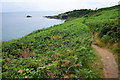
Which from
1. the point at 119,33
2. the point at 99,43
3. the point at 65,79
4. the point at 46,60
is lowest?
the point at 65,79

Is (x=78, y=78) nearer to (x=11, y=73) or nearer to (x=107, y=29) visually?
(x=11, y=73)

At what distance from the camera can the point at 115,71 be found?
5.26 m

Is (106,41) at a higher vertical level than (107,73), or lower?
higher

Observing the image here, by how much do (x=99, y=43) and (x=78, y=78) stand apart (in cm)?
569

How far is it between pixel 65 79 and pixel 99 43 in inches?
238

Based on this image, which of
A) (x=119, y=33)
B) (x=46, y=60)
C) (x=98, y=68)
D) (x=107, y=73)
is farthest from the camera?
(x=119, y=33)

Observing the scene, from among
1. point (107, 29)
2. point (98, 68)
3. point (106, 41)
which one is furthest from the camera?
point (107, 29)

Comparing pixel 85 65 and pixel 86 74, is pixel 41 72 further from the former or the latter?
pixel 85 65

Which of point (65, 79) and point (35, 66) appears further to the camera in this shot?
point (35, 66)

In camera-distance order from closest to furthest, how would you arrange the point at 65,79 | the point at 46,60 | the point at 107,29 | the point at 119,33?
the point at 65,79 < the point at 46,60 < the point at 119,33 < the point at 107,29

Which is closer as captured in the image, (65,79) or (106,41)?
(65,79)

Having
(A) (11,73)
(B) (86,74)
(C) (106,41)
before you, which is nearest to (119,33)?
(C) (106,41)

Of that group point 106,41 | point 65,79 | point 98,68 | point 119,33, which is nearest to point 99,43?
point 106,41

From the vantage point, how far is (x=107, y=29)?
34.1 ft
